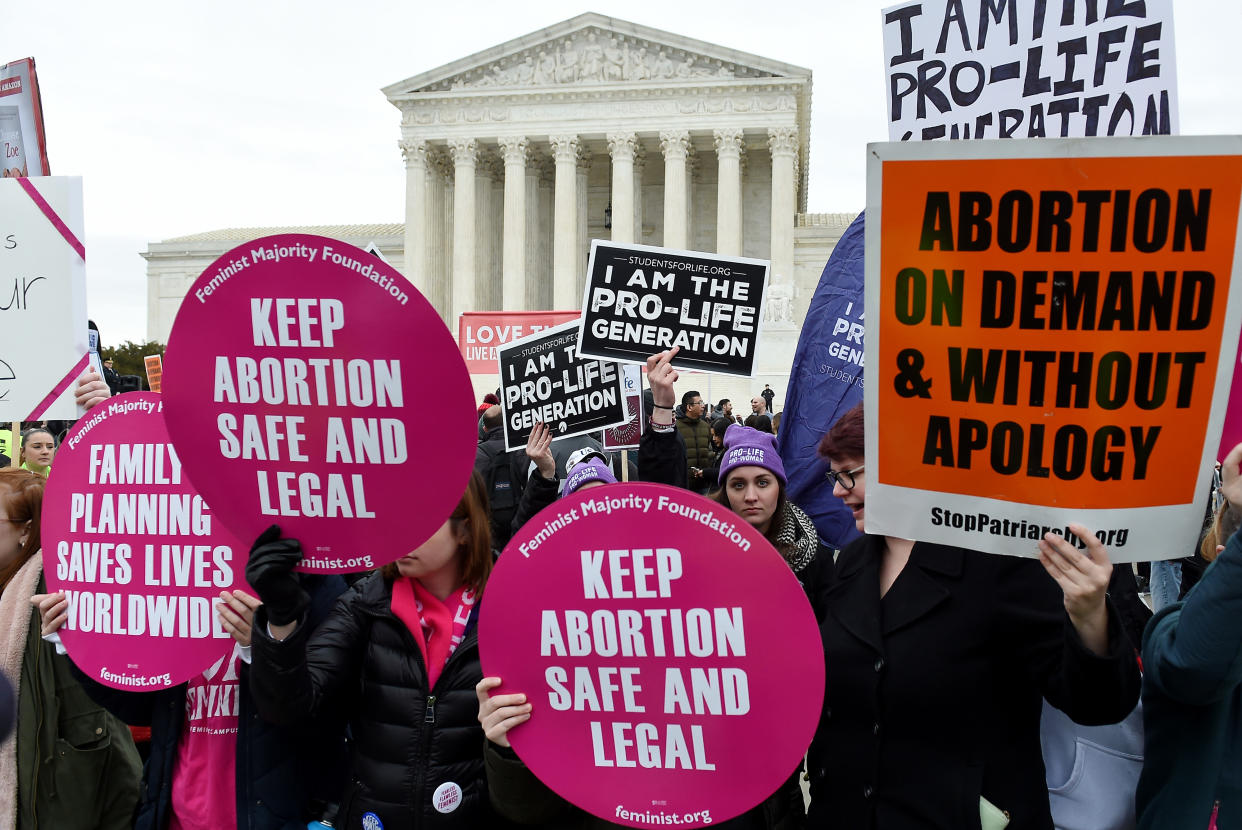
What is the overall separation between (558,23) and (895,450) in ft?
132

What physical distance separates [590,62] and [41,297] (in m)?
38.4

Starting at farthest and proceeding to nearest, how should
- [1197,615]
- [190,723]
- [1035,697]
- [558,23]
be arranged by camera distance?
[558,23], [190,723], [1035,697], [1197,615]

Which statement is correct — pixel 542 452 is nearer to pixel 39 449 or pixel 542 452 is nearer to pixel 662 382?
pixel 662 382

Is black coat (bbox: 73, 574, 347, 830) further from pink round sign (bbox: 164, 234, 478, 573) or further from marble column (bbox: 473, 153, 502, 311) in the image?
marble column (bbox: 473, 153, 502, 311)

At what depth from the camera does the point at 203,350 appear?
2.41 m

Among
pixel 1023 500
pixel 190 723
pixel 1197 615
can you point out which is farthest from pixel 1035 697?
pixel 190 723

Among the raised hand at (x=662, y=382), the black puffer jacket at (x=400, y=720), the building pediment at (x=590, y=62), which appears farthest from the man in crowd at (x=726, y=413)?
the building pediment at (x=590, y=62)

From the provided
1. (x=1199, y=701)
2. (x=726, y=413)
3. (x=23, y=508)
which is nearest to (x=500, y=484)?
(x=23, y=508)

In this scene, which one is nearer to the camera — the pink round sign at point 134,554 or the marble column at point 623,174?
the pink round sign at point 134,554

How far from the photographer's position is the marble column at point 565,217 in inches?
1544

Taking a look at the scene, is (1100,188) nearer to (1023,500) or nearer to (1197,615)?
(1023,500)

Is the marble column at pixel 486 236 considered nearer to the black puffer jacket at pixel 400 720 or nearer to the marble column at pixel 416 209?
the marble column at pixel 416 209

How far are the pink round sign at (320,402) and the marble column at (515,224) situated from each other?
3685 centimetres

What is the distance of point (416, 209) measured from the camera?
1581 inches
